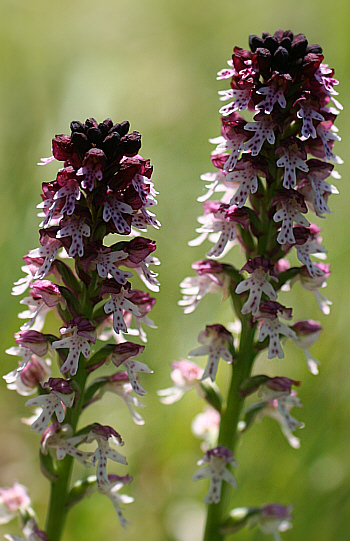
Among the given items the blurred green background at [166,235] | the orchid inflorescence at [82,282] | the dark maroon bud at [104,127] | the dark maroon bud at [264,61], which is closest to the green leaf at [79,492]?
Answer: the orchid inflorescence at [82,282]

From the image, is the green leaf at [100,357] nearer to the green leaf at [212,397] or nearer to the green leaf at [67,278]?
the green leaf at [67,278]

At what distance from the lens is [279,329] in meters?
2.45

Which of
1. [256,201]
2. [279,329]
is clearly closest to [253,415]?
[279,329]

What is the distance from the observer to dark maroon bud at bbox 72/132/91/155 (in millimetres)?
2129

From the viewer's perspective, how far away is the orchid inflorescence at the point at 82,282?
2.14 meters

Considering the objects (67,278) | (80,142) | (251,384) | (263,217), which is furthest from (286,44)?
(251,384)

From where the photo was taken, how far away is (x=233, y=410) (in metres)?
2.55

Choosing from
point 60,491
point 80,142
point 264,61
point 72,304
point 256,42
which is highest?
point 256,42

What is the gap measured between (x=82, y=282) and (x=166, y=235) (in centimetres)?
248

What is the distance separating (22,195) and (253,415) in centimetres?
205

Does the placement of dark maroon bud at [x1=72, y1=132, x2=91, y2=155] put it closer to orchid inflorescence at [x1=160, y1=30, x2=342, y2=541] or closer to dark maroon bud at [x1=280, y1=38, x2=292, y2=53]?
orchid inflorescence at [x1=160, y1=30, x2=342, y2=541]

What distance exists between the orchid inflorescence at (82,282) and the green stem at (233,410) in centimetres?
35

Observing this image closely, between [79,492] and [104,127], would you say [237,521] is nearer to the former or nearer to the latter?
[79,492]

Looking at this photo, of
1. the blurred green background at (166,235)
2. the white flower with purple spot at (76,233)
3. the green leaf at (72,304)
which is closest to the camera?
the white flower with purple spot at (76,233)
